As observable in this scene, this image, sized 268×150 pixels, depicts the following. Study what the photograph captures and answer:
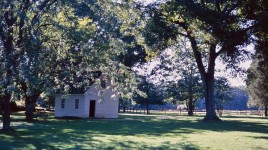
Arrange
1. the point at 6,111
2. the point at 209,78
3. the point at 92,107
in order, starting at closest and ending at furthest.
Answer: the point at 6,111 < the point at 209,78 < the point at 92,107

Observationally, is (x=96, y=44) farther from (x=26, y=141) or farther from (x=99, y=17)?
(x=26, y=141)

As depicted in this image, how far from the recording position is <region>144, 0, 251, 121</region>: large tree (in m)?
27.4

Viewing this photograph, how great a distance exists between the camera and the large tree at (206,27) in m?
27.4

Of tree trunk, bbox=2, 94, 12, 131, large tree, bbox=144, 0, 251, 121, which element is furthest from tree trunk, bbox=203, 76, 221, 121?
tree trunk, bbox=2, 94, 12, 131

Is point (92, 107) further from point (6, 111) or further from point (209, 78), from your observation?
point (6, 111)

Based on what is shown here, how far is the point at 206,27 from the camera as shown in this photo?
28188 mm

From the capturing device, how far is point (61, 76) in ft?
59.0

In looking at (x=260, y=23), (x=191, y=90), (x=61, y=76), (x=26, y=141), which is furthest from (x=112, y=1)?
(x=191, y=90)

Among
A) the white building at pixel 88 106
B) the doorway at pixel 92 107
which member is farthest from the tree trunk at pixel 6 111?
the doorway at pixel 92 107

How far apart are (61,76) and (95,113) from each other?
2312 cm

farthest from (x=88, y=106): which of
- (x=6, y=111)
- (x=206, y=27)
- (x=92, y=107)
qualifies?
(x=6, y=111)

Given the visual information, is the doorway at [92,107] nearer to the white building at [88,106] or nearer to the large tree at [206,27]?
the white building at [88,106]

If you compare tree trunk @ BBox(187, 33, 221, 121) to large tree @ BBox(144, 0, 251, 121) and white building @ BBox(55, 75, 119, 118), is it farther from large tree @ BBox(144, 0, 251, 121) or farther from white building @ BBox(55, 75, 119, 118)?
white building @ BBox(55, 75, 119, 118)

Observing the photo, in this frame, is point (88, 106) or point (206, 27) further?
point (88, 106)
